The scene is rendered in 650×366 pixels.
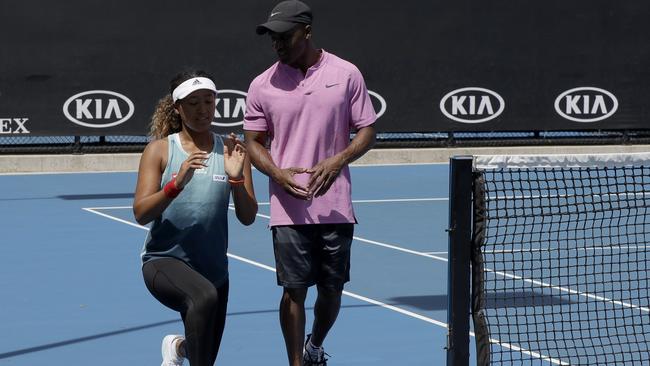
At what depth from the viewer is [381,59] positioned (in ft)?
63.8

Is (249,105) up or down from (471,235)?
up

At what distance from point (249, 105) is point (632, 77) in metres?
15.3

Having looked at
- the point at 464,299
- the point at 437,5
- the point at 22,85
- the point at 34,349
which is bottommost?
the point at 34,349

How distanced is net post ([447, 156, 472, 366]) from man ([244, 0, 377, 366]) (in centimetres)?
84

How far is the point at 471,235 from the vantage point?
5.31 metres

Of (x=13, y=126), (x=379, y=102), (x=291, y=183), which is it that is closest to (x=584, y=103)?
(x=379, y=102)

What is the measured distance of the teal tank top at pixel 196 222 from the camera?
5441 millimetres

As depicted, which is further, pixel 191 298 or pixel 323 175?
pixel 323 175

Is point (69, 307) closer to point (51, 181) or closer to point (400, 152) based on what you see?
point (51, 181)

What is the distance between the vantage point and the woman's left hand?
546cm

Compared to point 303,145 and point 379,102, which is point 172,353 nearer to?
point 303,145

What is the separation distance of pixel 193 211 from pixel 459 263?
3.79 ft

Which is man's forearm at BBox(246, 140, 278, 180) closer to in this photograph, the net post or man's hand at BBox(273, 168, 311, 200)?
man's hand at BBox(273, 168, 311, 200)

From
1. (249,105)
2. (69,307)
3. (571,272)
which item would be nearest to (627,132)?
(571,272)
